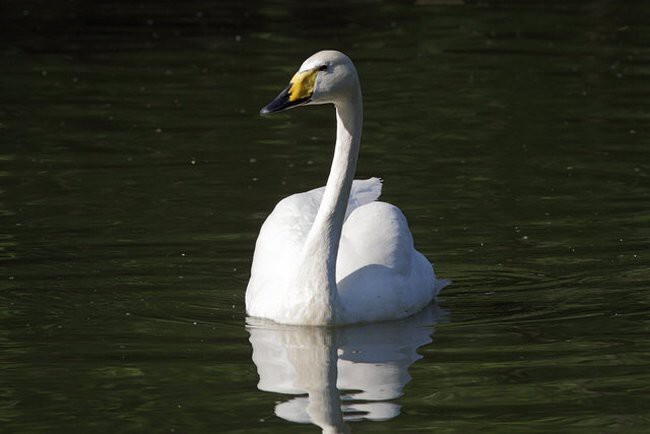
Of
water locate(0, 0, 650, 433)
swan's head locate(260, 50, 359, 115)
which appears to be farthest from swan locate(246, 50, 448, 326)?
water locate(0, 0, 650, 433)

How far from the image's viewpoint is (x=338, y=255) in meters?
9.99

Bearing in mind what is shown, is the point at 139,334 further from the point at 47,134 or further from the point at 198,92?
the point at 198,92

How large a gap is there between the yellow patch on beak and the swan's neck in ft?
0.86

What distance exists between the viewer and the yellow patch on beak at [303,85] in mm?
9367

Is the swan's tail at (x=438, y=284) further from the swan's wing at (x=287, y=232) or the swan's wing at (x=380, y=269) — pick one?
the swan's wing at (x=287, y=232)

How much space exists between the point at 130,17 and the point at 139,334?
1409 cm

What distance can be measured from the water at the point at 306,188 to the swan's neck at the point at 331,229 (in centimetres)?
20

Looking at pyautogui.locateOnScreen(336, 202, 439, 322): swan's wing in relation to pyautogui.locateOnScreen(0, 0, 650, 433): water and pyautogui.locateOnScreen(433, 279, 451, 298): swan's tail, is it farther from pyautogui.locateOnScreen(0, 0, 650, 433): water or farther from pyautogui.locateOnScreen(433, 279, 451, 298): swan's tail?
pyautogui.locateOnScreen(0, 0, 650, 433): water

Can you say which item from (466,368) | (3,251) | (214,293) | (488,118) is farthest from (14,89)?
(466,368)

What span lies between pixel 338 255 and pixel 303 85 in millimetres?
1147

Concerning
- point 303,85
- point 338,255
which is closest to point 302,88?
point 303,85

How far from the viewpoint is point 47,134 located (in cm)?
1542

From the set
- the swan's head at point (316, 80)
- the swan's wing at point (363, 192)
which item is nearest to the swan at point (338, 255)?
the swan's head at point (316, 80)

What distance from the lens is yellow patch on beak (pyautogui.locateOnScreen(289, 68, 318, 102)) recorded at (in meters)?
9.37
